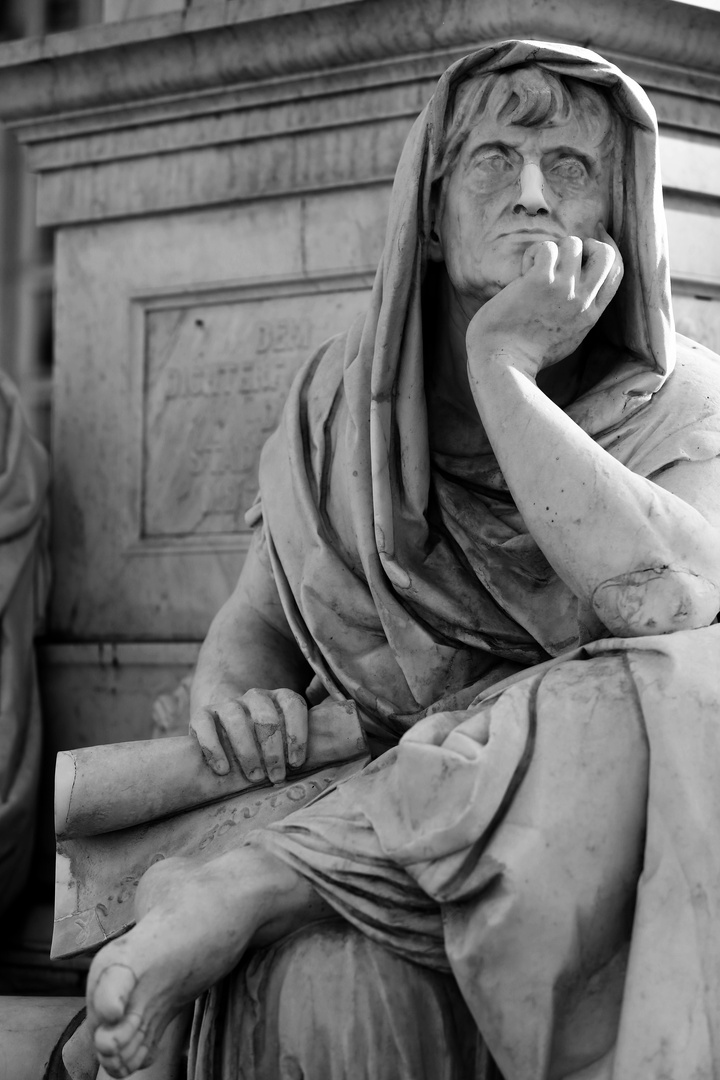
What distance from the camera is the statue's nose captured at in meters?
3.20

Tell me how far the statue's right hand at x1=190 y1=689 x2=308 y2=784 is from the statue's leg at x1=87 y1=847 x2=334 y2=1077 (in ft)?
1.15

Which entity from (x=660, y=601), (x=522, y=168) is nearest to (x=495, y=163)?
(x=522, y=168)

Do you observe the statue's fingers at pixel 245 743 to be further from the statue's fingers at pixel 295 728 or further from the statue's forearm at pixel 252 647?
the statue's forearm at pixel 252 647

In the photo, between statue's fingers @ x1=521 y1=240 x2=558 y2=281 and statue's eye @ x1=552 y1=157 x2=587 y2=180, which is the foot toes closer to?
statue's fingers @ x1=521 y1=240 x2=558 y2=281

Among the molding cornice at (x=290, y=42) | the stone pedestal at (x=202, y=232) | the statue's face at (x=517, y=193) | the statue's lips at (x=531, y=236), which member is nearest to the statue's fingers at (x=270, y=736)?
the statue's face at (x=517, y=193)

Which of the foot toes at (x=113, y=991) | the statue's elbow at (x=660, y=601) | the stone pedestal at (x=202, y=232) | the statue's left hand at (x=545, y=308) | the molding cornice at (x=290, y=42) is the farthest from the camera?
the stone pedestal at (x=202, y=232)

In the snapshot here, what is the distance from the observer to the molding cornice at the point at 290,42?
4.60 m

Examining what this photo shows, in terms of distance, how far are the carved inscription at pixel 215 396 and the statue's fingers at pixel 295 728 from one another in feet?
6.14

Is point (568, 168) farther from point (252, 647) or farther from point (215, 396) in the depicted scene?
point (215, 396)

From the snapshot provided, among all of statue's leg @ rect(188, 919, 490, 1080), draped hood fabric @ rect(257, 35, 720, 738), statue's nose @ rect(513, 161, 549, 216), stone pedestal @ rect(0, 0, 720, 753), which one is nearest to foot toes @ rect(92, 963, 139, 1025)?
statue's leg @ rect(188, 919, 490, 1080)

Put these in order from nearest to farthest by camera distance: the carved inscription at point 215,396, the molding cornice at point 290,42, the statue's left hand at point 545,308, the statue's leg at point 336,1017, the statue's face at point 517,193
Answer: the statue's leg at point 336,1017
the statue's left hand at point 545,308
the statue's face at point 517,193
the molding cornice at point 290,42
the carved inscription at point 215,396

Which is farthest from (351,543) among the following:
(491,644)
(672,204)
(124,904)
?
(672,204)

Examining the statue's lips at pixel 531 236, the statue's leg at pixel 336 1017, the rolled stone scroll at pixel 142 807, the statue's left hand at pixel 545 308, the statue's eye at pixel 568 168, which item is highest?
the statue's eye at pixel 568 168

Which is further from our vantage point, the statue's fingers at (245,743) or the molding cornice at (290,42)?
the molding cornice at (290,42)
